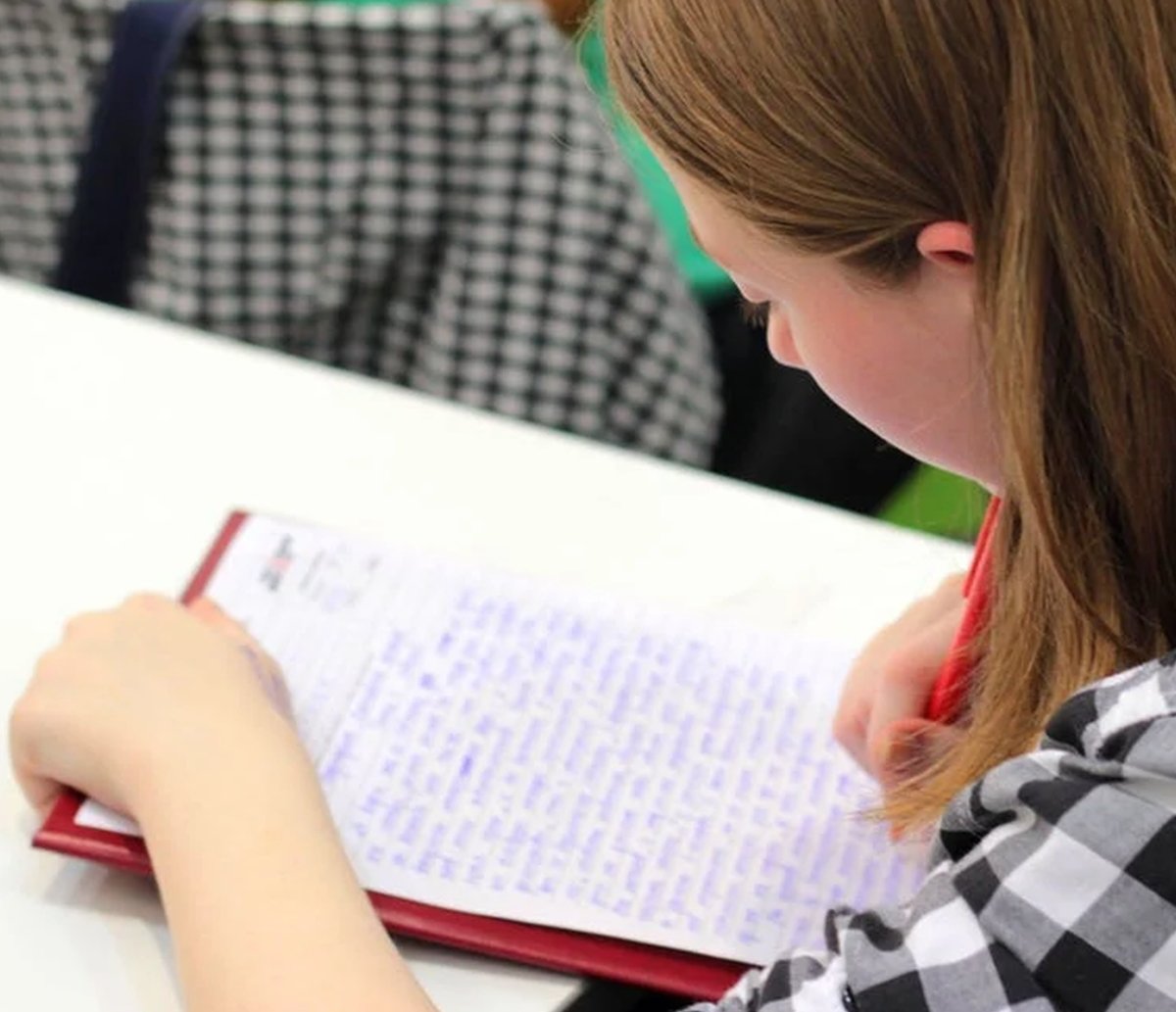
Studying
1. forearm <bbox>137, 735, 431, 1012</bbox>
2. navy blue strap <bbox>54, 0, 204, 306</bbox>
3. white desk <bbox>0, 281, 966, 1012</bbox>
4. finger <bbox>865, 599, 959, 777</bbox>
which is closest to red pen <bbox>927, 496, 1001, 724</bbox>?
finger <bbox>865, 599, 959, 777</bbox>

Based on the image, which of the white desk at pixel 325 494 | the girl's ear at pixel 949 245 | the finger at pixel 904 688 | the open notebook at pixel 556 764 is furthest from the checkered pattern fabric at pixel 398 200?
the girl's ear at pixel 949 245

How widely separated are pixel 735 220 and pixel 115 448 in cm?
48

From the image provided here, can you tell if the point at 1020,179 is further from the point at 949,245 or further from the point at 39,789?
the point at 39,789

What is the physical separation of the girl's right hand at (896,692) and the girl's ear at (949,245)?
0.80 ft

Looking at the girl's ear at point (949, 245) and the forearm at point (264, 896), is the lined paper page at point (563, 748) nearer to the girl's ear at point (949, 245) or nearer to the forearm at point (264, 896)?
the forearm at point (264, 896)

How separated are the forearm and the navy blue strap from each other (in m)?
0.62

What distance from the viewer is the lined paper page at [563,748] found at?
0.77 meters

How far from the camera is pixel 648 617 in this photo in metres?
0.92

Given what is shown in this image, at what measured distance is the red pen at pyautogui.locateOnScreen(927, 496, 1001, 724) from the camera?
79 cm

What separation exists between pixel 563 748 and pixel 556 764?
1cm

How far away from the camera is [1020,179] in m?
0.59

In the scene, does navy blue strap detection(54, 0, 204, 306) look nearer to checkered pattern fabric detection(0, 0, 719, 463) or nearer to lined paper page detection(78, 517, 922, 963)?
checkered pattern fabric detection(0, 0, 719, 463)

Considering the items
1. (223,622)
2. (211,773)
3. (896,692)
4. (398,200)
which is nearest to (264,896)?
(211,773)

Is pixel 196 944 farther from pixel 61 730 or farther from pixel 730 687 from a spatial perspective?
pixel 730 687
